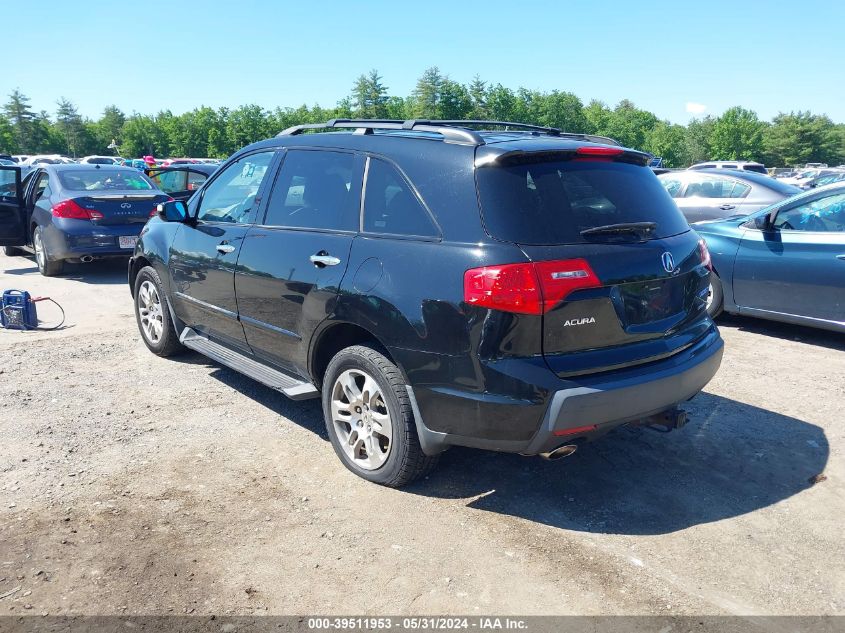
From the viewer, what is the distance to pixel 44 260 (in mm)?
10539

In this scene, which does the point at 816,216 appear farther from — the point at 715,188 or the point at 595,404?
the point at 595,404

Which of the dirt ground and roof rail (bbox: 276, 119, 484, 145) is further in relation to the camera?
roof rail (bbox: 276, 119, 484, 145)

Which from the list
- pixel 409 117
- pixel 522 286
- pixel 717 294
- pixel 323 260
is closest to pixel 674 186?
pixel 717 294

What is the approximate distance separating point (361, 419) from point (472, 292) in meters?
1.14

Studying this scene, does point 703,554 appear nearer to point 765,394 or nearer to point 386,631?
point 386,631

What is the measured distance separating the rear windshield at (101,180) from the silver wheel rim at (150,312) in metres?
5.04

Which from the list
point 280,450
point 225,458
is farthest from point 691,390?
point 225,458

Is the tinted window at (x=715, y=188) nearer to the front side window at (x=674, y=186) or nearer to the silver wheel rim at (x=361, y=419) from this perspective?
the front side window at (x=674, y=186)

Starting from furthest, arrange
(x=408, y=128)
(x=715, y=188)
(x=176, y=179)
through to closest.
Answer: (x=176, y=179)
(x=715, y=188)
(x=408, y=128)

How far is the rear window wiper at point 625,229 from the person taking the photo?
3.38 metres

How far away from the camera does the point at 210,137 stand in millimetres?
106562

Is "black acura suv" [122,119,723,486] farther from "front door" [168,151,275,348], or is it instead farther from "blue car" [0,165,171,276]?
"blue car" [0,165,171,276]

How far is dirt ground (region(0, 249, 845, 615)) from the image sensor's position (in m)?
2.94

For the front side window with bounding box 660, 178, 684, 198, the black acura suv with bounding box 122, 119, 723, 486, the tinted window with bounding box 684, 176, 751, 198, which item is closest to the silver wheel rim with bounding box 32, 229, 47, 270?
the black acura suv with bounding box 122, 119, 723, 486
